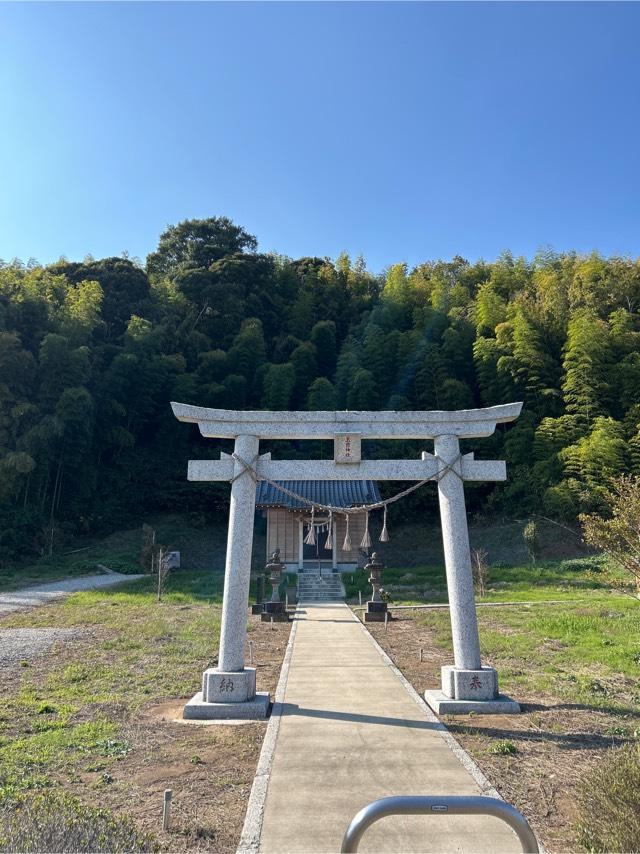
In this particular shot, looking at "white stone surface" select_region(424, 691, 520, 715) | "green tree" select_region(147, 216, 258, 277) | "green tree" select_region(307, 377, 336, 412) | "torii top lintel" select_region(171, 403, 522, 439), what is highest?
"green tree" select_region(147, 216, 258, 277)

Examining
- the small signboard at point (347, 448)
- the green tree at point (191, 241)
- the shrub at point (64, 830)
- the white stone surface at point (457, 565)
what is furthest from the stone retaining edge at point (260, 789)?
the green tree at point (191, 241)

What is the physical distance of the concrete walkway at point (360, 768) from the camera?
3207 millimetres

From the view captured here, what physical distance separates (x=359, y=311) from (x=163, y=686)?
98.4 feet

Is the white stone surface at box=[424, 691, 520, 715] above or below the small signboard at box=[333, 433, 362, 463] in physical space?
below

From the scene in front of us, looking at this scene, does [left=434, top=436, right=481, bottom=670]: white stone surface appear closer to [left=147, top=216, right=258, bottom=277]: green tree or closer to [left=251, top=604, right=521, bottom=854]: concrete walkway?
[left=251, top=604, right=521, bottom=854]: concrete walkway

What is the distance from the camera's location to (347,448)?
6414 mm

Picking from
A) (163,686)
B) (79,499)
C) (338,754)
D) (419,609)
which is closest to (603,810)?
(338,754)

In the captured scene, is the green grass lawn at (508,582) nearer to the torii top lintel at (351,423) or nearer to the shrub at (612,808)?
the torii top lintel at (351,423)

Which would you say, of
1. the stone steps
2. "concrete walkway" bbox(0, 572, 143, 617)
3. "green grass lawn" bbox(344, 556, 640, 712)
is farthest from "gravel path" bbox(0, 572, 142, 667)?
"green grass lawn" bbox(344, 556, 640, 712)

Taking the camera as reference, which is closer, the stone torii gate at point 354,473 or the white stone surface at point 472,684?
the white stone surface at point 472,684

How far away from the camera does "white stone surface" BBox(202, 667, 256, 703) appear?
566cm

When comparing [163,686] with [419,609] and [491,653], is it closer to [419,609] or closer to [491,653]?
[491,653]

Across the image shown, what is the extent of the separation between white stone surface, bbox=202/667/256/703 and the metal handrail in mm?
4097

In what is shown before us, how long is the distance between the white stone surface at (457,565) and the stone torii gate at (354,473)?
1cm
